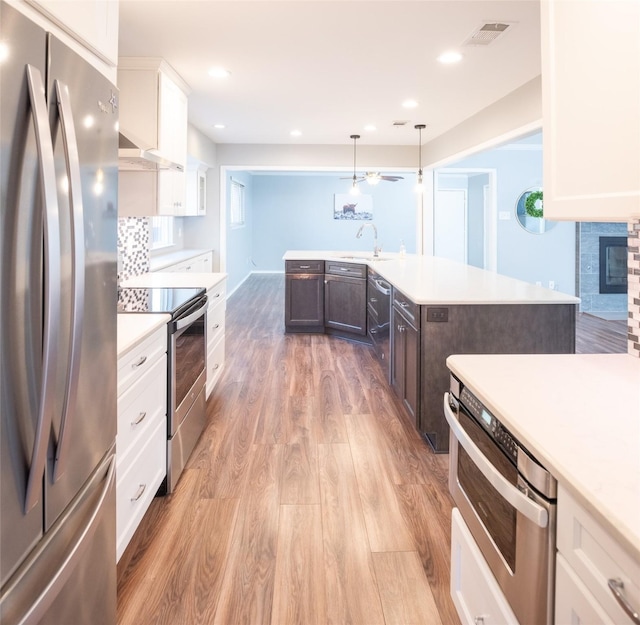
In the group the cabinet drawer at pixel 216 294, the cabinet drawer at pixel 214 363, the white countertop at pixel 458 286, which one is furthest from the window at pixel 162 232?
the white countertop at pixel 458 286

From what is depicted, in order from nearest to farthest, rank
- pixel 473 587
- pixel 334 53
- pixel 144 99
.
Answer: pixel 473 587
pixel 334 53
pixel 144 99

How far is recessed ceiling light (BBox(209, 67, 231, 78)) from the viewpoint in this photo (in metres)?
3.73

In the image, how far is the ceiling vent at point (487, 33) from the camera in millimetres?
2930

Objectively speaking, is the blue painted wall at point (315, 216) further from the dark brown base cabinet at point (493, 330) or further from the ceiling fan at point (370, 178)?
the dark brown base cabinet at point (493, 330)

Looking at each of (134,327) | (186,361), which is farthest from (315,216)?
(134,327)

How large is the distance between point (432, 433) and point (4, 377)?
2.46 metres

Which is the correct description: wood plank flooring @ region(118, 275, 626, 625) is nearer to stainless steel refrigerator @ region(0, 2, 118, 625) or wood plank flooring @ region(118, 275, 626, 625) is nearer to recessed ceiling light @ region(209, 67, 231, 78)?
stainless steel refrigerator @ region(0, 2, 118, 625)

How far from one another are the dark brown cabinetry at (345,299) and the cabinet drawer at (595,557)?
459cm

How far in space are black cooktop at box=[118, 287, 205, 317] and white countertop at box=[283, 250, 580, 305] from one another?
1256 mm

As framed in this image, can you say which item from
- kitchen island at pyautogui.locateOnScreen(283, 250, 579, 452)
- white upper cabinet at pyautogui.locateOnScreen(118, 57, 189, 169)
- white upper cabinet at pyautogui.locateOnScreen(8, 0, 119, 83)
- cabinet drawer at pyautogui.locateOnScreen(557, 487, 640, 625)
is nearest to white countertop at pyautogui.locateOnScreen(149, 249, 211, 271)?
white upper cabinet at pyautogui.locateOnScreen(118, 57, 189, 169)

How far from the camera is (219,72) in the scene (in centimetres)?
381

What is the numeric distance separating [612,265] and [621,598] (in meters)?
8.14

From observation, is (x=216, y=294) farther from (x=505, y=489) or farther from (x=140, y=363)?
(x=505, y=489)

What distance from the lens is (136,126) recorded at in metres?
3.49
